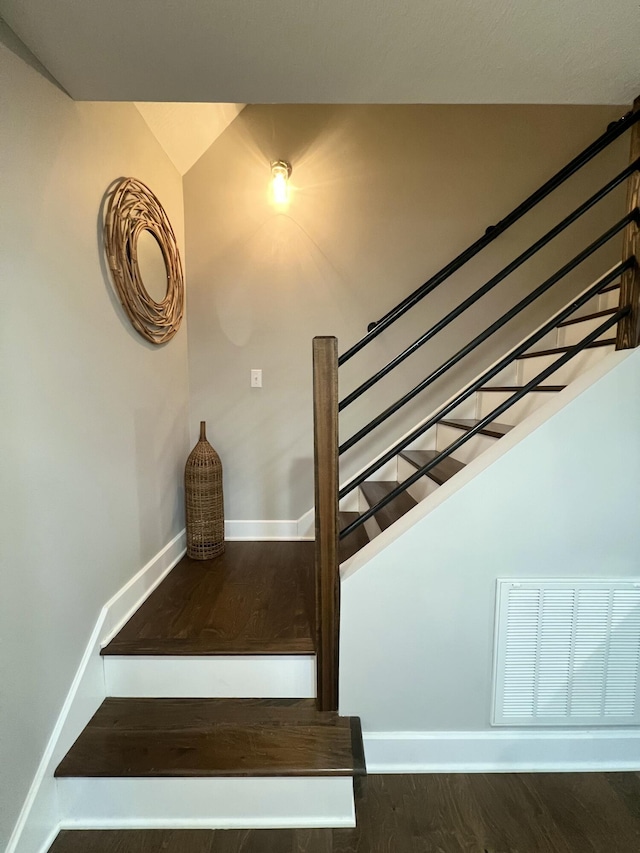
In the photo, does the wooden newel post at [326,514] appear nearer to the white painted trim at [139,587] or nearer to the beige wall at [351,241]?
the white painted trim at [139,587]

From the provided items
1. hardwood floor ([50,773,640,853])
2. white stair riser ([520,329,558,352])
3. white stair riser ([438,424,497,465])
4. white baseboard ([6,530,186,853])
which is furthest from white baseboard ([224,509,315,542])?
white stair riser ([520,329,558,352])

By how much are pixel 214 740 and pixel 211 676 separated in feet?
0.69

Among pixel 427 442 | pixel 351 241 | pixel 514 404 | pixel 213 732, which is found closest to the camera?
pixel 213 732

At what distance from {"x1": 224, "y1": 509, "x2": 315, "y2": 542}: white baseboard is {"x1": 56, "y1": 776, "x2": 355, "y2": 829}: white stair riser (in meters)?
Answer: 1.40

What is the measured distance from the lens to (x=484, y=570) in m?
1.42

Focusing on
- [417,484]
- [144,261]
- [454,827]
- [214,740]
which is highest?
[144,261]

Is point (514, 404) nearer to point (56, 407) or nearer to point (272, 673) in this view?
point (272, 673)

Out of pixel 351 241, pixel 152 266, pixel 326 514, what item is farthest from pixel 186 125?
pixel 326 514

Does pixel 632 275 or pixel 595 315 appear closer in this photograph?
pixel 632 275

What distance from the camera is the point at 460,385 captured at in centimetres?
254

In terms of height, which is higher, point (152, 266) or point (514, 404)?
point (152, 266)

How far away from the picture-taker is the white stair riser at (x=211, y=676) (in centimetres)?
150

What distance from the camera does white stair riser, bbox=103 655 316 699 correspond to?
4.91 feet

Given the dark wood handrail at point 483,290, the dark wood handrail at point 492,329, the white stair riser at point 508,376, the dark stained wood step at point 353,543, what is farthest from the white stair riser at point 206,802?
the white stair riser at point 508,376
